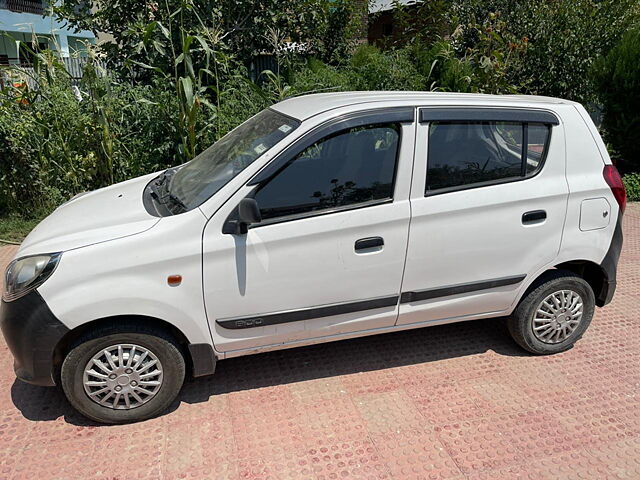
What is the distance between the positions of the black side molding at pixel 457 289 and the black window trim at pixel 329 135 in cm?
65

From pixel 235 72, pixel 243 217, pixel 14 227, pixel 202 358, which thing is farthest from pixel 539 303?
pixel 14 227

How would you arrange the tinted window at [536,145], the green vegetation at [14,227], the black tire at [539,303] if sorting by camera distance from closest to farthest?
the tinted window at [536,145] → the black tire at [539,303] → the green vegetation at [14,227]

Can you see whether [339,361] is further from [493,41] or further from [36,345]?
[493,41]

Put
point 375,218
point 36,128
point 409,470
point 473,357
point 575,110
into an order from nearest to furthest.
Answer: point 409,470 < point 375,218 < point 575,110 < point 473,357 < point 36,128

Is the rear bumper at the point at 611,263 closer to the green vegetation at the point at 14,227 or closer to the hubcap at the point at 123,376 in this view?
the hubcap at the point at 123,376

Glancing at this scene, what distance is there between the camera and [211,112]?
Answer: 6371 millimetres

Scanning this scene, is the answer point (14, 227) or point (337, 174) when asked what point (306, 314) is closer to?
point (337, 174)

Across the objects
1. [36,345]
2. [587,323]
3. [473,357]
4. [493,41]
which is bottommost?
[473,357]

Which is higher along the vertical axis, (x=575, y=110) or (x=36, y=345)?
(x=575, y=110)

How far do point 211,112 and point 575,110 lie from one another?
4.35 m

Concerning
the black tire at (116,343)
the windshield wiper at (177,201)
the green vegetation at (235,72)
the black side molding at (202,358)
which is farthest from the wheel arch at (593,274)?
the green vegetation at (235,72)

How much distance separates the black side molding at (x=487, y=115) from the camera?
313 cm

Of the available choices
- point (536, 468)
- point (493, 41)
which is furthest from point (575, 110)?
point (493, 41)

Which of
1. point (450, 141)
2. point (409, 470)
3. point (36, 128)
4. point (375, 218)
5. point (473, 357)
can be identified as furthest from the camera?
point (36, 128)
